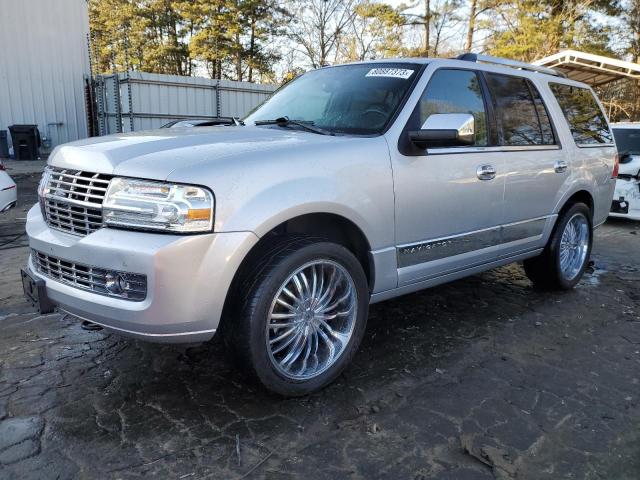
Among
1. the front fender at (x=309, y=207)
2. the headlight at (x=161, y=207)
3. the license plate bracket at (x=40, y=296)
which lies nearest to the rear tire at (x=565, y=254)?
the front fender at (x=309, y=207)

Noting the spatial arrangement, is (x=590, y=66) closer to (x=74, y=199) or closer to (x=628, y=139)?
(x=628, y=139)

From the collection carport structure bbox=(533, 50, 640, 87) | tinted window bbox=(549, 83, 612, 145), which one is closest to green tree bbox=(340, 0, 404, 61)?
carport structure bbox=(533, 50, 640, 87)

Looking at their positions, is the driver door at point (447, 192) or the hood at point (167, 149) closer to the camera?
the hood at point (167, 149)

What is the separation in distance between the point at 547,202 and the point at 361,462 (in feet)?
9.60

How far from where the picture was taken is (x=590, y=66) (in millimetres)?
12047

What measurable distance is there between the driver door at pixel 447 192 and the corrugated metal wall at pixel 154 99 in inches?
490

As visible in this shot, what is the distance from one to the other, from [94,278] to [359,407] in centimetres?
145

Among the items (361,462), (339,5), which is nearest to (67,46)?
(339,5)

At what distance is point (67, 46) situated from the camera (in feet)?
54.0

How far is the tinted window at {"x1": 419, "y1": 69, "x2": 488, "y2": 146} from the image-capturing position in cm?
342

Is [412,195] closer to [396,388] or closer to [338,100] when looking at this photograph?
[338,100]

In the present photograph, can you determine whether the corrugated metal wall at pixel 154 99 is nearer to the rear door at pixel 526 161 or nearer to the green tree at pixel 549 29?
the green tree at pixel 549 29

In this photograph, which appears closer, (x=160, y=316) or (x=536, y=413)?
(x=160, y=316)

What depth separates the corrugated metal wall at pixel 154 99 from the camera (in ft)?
48.2
